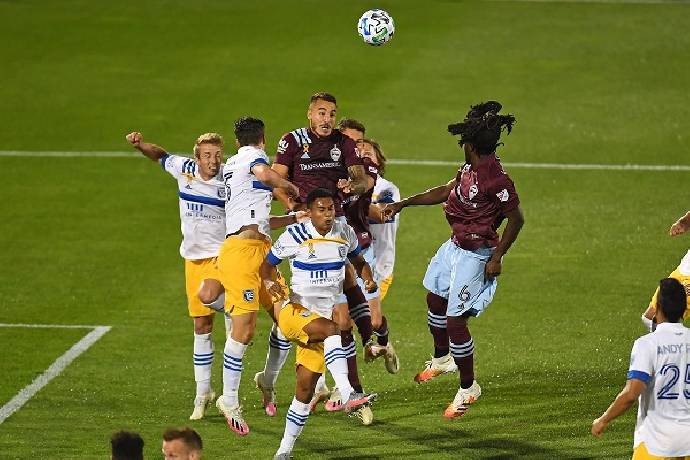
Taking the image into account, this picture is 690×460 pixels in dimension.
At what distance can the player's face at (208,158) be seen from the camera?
47.3 ft

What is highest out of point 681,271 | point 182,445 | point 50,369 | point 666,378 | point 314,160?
point 314,160

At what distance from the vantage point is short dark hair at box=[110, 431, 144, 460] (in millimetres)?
8969

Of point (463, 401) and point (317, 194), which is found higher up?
point (317, 194)

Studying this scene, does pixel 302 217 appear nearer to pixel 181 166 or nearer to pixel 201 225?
pixel 201 225

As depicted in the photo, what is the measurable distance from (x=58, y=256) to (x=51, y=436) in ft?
22.3

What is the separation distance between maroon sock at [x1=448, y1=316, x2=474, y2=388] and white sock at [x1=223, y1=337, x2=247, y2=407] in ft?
6.32

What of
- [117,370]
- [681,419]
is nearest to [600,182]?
[117,370]

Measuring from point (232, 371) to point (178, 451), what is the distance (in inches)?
179

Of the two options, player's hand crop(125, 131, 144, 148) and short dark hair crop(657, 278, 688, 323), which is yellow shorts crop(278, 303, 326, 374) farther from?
short dark hair crop(657, 278, 688, 323)

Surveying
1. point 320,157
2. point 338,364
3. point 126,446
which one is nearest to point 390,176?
point 320,157

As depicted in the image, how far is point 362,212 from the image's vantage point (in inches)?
582

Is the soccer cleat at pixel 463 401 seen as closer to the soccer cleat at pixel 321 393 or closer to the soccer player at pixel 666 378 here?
Answer: the soccer cleat at pixel 321 393

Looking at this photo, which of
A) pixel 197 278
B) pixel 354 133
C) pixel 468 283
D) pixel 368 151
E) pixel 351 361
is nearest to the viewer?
pixel 468 283

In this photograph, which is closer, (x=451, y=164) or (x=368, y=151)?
(x=368, y=151)
